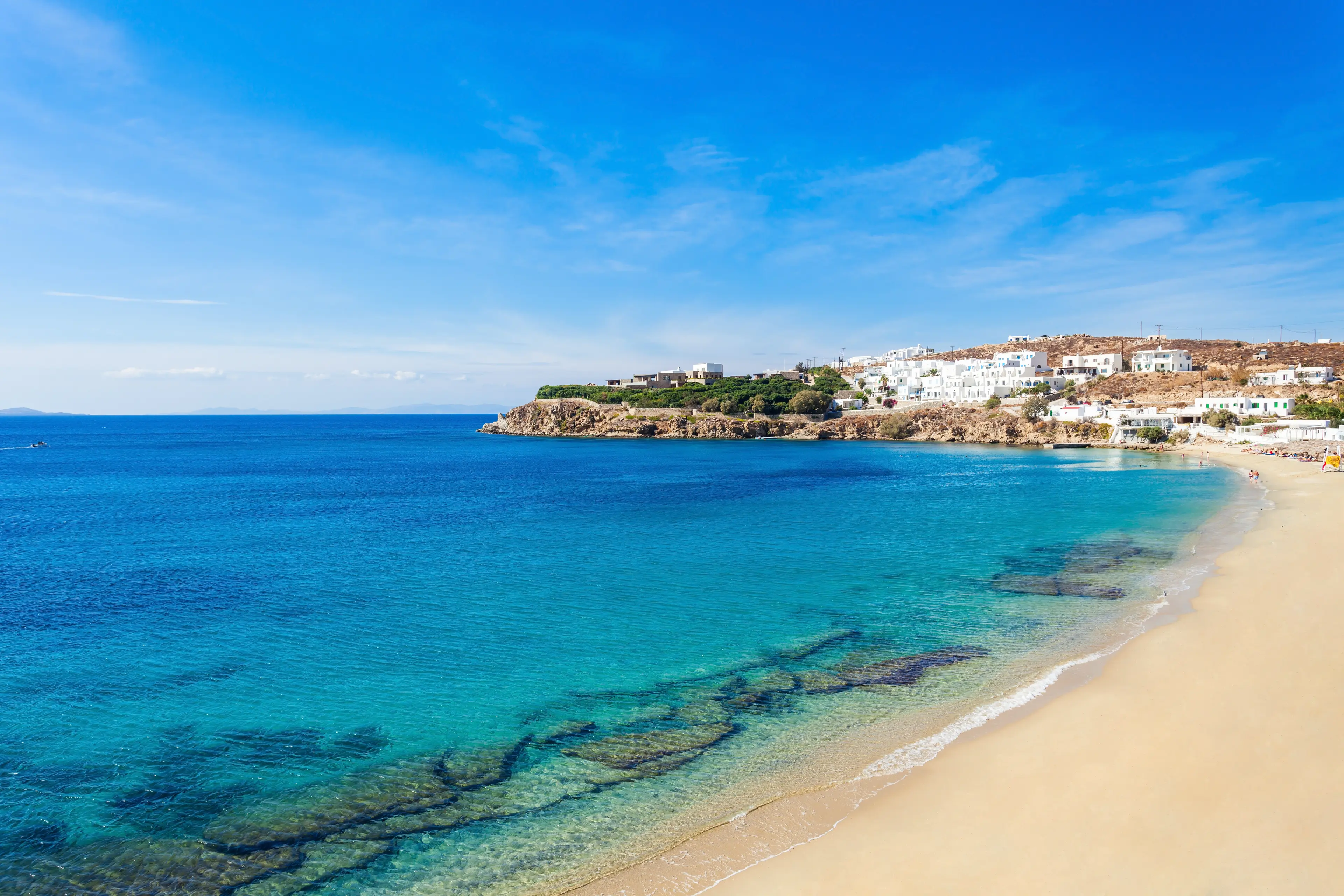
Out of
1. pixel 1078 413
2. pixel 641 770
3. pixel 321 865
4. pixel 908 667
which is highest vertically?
pixel 1078 413

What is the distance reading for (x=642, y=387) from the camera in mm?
151625

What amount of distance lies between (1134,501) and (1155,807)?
39.3 m

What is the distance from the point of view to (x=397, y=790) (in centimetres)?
1093

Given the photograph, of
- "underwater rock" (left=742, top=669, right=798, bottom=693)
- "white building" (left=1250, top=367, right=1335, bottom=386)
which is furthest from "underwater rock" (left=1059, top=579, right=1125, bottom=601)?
"white building" (left=1250, top=367, right=1335, bottom=386)

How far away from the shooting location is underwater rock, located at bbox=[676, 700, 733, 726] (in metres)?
13.2

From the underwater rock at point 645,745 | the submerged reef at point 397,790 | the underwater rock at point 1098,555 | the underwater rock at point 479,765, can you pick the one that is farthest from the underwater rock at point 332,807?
the underwater rock at point 1098,555

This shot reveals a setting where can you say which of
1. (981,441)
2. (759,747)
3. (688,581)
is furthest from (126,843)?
(981,441)

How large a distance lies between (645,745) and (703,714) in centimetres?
173

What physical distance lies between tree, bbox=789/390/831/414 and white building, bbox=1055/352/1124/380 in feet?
163

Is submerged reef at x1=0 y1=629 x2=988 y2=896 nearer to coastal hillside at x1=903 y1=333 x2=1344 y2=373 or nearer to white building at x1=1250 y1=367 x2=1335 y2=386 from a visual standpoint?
white building at x1=1250 y1=367 x2=1335 y2=386

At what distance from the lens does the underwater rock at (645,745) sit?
1178 centimetres

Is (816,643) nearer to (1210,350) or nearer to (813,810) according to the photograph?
(813,810)

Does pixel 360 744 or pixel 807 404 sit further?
pixel 807 404

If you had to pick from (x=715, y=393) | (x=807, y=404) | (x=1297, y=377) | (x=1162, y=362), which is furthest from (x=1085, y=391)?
(x=715, y=393)
